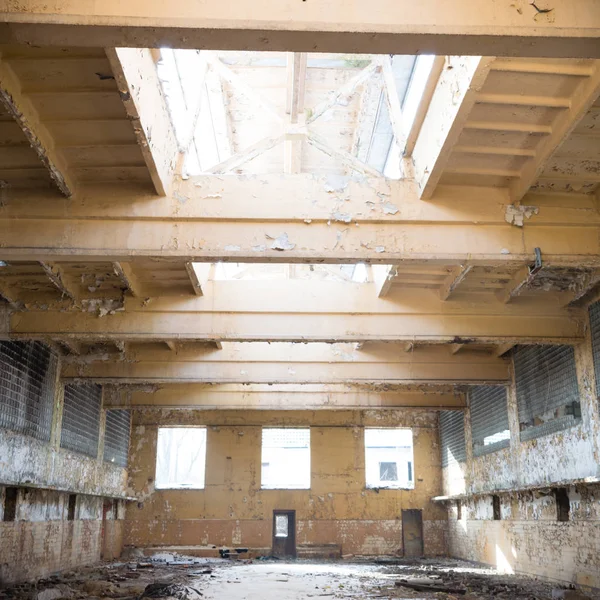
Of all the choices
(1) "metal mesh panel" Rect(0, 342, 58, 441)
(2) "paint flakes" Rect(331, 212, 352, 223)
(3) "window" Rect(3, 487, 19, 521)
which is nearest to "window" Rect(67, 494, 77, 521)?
(1) "metal mesh panel" Rect(0, 342, 58, 441)

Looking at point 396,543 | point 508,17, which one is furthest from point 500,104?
point 396,543

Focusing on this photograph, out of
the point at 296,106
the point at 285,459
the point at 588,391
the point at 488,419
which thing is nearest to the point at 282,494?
the point at 285,459

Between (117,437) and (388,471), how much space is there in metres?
8.69

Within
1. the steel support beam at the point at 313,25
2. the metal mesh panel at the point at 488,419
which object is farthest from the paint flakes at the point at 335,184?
the metal mesh panel at the point at 488,419

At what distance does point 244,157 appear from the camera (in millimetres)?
8594

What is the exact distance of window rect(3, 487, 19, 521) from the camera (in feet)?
39.1

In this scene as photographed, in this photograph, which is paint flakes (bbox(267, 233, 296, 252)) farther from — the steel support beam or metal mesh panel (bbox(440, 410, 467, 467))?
metal mesh panel (bbox(440, 410, 467, 467))

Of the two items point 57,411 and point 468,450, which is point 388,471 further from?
point 57,411

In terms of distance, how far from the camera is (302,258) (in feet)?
23.9

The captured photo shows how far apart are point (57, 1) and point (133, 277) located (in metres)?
6.10

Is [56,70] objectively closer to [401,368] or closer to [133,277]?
[133,277]

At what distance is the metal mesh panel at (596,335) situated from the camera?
33.8 ft

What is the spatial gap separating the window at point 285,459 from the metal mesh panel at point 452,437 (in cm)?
416

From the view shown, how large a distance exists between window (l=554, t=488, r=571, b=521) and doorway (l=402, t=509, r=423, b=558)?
31.0ft
